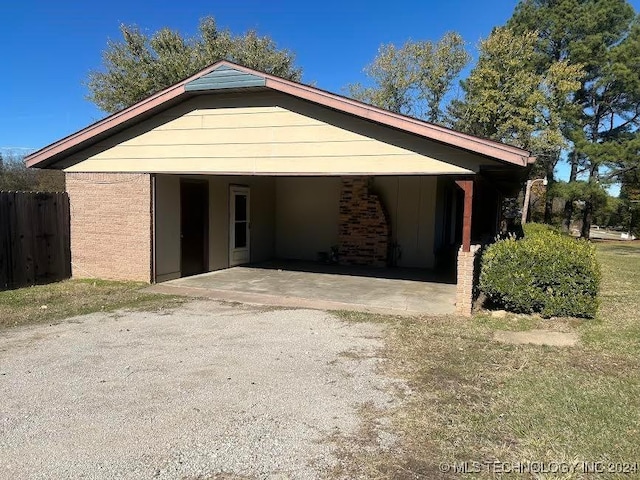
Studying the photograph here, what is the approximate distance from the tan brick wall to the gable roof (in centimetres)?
79

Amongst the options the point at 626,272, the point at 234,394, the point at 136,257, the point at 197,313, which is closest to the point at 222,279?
the point at 136,257

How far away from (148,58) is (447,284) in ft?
70.8

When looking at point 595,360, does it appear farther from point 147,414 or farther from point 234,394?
point 147,414

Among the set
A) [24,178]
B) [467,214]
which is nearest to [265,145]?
[467,214]

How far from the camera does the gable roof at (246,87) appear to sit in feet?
23.5

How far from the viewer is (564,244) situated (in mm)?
7504

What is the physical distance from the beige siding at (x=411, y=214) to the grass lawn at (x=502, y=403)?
651 centimetres

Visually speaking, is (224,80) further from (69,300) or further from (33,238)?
(33,238)

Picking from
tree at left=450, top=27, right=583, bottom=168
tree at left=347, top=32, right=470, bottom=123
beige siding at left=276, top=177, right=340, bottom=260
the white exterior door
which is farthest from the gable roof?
tree at left=347, top=32, right=470, bottom=123

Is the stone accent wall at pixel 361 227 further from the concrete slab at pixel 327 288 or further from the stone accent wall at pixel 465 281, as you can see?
the stone accent wall at pixel 465 281

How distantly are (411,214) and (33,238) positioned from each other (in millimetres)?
9175

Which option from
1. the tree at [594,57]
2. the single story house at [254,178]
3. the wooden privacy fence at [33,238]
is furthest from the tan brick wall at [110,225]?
the tree at [594,57]

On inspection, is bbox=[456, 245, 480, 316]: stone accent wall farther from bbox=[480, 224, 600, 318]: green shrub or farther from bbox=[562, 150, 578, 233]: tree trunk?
bbox=[562, 150, 578, 233]: tree trunk

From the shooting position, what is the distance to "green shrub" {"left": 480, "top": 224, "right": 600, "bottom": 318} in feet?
23.4
